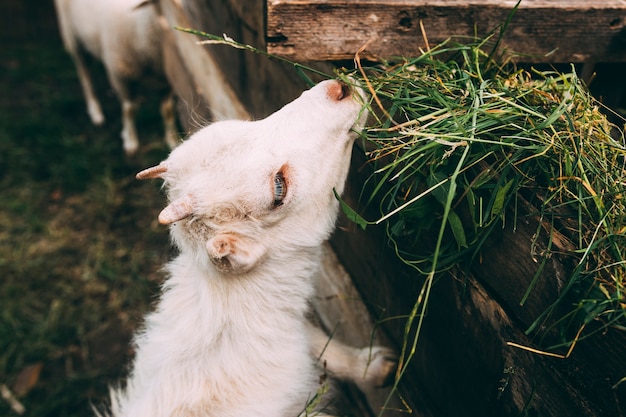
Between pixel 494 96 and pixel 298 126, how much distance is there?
71 centimetres

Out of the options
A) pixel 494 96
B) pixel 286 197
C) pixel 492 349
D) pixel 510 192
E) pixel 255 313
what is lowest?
pixel 255 313

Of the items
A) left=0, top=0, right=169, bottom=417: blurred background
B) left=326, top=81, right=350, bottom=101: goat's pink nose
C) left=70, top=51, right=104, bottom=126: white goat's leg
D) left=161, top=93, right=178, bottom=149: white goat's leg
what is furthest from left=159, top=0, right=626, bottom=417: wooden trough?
left=70, top=51, right=104, bottom=126: white goat's leg

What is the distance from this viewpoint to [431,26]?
2.16 m

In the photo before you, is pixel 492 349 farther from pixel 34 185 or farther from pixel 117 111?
pixel 117 111

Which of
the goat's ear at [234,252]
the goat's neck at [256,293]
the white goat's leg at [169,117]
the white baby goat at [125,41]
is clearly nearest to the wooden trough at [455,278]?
the goat's neck at [256,293]

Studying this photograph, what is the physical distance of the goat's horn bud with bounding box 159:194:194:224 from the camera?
2.05 m

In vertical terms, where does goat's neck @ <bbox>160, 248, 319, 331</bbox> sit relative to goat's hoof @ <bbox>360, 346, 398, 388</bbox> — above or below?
above

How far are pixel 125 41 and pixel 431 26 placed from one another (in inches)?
184

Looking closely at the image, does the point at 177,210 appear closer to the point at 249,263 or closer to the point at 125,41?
the point at 249,263

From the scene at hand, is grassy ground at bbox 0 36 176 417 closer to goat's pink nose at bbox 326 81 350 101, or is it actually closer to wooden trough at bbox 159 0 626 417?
wooden trough at bbox 159 0 626 417

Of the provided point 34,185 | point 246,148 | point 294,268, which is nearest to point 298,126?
point 246,148

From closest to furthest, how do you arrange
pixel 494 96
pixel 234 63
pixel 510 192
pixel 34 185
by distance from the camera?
pixel 510 192 → pixel 494 96 → pixel 234 63 → pixel 34 185

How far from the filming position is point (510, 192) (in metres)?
1.62

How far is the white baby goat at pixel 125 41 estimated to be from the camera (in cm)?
596
